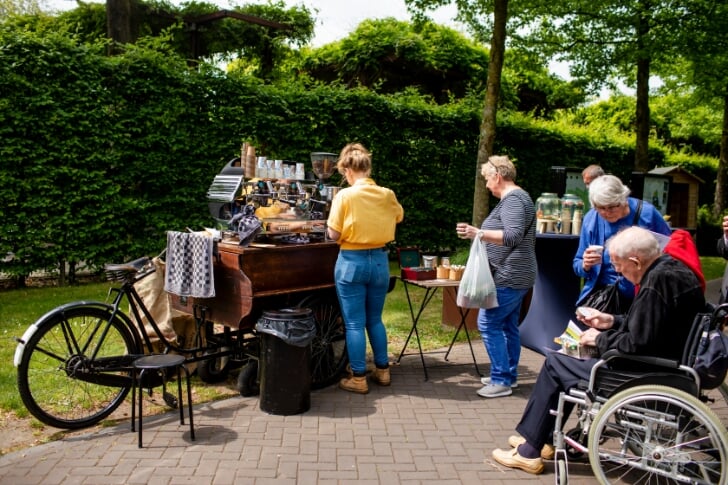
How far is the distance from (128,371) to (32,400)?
2.02ft

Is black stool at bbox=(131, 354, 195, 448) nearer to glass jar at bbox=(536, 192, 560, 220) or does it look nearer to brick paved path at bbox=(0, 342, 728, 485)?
brick paved path at bbox=(0, 342, 728, 485)

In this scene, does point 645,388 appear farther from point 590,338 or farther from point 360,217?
point 360,217

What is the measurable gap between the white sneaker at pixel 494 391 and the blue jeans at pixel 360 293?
37.0 inches

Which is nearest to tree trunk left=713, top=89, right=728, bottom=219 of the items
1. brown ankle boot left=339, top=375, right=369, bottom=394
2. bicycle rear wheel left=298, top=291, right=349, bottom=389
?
bicycle rear wheel left=298, top=291, right=349, bottom=389

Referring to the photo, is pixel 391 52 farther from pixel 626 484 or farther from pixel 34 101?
pixel 626 484

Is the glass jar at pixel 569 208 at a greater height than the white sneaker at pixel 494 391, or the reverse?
the glass jar at pixel 569 208

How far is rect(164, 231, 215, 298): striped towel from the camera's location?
4.51 meters

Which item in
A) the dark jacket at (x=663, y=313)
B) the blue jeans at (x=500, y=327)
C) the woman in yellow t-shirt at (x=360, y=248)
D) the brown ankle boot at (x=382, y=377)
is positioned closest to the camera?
the dark jacket at (x=663, y=313)

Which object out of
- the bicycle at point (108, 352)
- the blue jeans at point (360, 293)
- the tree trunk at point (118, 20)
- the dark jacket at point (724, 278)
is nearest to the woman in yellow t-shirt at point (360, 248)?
the blue jeans at point (360, 293)

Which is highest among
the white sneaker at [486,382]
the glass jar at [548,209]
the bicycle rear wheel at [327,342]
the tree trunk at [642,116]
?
the tree trunk at [642,116]

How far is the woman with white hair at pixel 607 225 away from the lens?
416 centimetres

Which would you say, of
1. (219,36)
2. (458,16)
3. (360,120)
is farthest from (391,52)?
(360,120)

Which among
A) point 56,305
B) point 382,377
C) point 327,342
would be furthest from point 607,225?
point 56,305

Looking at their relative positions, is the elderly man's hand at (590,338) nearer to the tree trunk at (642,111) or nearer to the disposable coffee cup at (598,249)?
the disposable coffee cup at (598,249)
